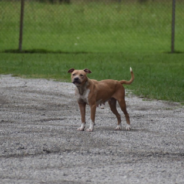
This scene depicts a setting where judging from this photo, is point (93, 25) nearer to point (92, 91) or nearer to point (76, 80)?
point (92, 91)

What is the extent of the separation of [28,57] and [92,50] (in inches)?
110

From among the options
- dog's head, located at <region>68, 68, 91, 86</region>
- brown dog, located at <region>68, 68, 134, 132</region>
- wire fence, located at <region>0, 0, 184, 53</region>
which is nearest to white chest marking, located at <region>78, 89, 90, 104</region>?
brown dog, located at <region>68, 68, 134, 132</region>

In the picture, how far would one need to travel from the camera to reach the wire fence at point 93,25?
62.2 ft

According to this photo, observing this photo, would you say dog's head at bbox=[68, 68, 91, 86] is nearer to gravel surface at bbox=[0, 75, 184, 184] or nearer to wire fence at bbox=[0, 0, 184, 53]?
gravel surface at bbox=[0, 75, 184, 184]

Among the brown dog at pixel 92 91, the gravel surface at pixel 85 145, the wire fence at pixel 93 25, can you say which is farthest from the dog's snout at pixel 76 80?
the wire fence at pixel 93 25

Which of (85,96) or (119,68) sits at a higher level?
(85,96)

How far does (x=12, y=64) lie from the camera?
1452 cm

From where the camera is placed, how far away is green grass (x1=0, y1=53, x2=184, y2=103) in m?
11.2

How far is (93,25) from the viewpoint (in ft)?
65.2

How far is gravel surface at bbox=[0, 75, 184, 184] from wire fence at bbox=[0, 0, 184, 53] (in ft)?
31.2

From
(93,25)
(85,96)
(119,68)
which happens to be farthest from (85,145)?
(93,25)

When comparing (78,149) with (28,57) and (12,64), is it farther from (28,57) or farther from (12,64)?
(28,57)

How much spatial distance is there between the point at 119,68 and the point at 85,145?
799 cm

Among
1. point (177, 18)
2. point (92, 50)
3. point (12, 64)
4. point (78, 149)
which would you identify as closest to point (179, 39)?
point (177, 18)
